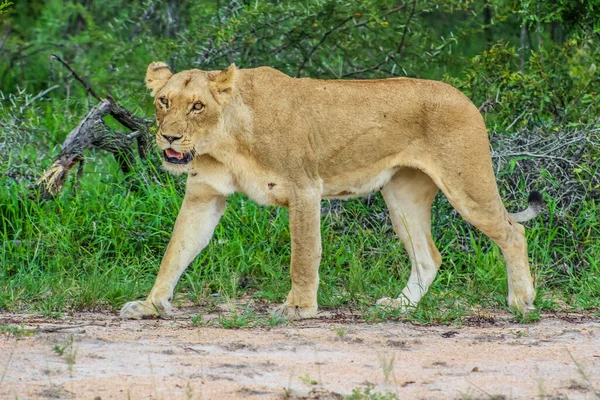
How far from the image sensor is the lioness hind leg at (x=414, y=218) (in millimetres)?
6090

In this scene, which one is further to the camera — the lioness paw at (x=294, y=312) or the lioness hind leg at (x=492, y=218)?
the lioness hind leg at (x=492, y=218)

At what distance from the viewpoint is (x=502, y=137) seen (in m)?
7.16

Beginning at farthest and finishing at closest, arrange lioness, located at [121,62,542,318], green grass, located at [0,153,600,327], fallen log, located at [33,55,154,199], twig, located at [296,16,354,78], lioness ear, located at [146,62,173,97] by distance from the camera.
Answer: twig, located at [296,16,354,78]
fallen log, located at [33,55,154,199]
green grass, located at [0,153,600,327]
lioness ear, located at [146,62,173,97]
lioness, located at [121,62,542,318]

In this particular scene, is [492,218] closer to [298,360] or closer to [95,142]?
[298,360]

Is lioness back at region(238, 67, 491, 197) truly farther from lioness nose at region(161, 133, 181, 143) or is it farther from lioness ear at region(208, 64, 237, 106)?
lioness nose at region(161, 133, 181, 143)

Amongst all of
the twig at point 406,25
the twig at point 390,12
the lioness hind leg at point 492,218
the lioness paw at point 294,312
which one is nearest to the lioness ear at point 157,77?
the lioness paw at point 294,312

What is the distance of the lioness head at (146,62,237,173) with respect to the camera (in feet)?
16.9

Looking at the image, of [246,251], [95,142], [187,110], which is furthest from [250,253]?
[187,110]

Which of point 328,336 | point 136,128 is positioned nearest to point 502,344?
point 328,336

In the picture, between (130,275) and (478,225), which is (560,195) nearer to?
(478,225)

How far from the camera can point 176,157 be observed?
524cm

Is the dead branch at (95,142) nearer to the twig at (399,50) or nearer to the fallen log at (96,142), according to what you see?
the fallen log at (96,142)

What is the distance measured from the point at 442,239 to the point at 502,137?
0.90 meters

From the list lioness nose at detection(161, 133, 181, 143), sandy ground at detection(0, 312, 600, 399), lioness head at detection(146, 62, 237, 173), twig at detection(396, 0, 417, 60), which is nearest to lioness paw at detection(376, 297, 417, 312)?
sandy ground at detection(0, 312, 600, 399)
